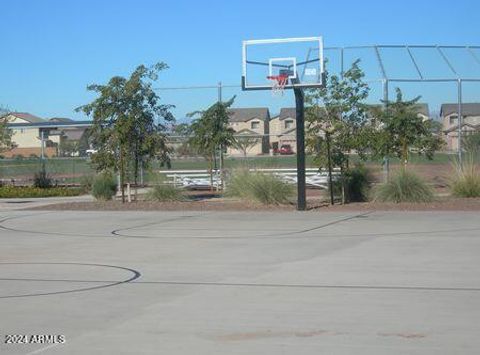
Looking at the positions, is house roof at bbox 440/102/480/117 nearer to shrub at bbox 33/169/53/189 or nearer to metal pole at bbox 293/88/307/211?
metal pole at bbox 293/88/307/211

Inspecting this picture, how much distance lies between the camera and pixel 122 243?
14414mm

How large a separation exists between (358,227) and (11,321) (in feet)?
33.7

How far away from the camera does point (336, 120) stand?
22469mm

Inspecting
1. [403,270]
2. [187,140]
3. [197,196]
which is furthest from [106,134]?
[403,270]

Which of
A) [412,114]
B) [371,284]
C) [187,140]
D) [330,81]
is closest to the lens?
[371,284]

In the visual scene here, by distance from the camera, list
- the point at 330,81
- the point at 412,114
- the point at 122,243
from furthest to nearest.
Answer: the point at 412,114 < the point at 330,81 < the point at 122,243

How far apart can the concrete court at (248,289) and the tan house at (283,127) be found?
2041 cm

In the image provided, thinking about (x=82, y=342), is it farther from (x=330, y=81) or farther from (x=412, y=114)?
(x=412, y=114)

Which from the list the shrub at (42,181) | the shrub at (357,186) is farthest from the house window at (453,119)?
the shrub at (42,181)

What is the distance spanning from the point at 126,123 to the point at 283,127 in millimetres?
22047

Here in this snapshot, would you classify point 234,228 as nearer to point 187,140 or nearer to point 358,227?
point 358,227

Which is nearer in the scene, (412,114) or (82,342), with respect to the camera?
(82,342)

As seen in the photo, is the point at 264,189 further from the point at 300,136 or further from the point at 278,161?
the point at 278,161

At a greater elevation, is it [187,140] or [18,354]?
[187,140]
